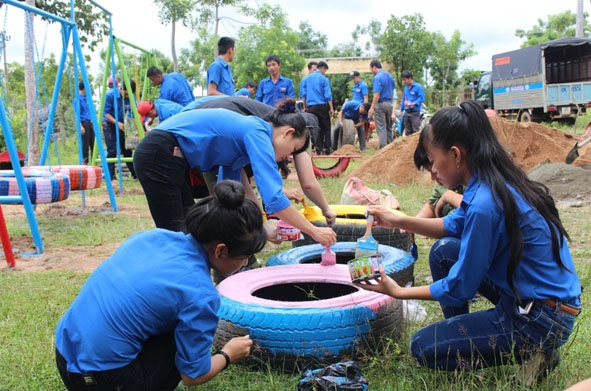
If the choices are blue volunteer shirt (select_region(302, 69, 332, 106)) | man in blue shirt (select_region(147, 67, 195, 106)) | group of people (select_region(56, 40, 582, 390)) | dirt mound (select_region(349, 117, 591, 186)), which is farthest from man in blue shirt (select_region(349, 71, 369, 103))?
group of people (select_region(56, 40, 582, 390))

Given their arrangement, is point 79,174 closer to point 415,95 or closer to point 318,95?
point 318,95

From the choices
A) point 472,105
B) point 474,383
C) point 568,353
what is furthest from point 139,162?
point 568,353

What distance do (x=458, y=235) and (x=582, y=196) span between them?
5347mm

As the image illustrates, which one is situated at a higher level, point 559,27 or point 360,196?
point 559,27

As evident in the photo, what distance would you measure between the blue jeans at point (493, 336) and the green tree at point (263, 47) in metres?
21.0

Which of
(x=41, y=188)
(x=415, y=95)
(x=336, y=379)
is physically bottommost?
(x=336, y=379)

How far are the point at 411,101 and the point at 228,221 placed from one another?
34.1 feet

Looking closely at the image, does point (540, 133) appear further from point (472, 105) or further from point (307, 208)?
point (472, 105)

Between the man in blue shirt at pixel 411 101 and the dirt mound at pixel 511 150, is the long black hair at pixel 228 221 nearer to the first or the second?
the dirt mound at pixel 511 150

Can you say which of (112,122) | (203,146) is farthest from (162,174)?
(112,122)

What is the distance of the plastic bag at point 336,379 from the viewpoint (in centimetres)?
197

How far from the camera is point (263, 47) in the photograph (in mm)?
22625

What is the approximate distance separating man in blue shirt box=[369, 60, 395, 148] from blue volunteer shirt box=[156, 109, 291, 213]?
8.39 meters

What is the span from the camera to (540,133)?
9391mm
